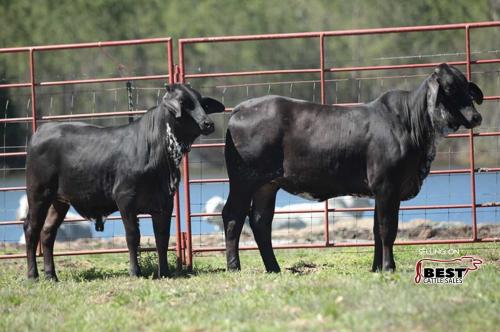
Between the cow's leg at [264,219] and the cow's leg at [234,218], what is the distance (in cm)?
13

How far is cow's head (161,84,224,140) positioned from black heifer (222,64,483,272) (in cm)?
41

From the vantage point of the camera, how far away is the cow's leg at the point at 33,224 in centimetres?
1010

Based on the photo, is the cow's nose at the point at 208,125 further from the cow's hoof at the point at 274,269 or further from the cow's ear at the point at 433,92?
the cow's ear at the point at 433,92

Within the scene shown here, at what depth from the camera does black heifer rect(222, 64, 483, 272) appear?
950 centimetres

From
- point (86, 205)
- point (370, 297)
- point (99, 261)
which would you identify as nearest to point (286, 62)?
point (99, 261)

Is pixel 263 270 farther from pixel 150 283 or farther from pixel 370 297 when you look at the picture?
pixel 370 297

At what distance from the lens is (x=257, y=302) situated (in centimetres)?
754

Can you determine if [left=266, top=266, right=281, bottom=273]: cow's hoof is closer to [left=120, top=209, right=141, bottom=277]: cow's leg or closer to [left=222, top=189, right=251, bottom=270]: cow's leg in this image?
[left=222, top=189, right=251, bottom=270]: cow's leg

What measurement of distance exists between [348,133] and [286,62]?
25006 mm

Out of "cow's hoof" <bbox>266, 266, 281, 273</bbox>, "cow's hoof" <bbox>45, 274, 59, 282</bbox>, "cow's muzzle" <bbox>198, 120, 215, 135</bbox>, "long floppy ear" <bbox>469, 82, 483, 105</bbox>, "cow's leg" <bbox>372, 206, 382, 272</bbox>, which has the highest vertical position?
"long floppy ear" <bbox>469, 82, 483, 105</bbox>

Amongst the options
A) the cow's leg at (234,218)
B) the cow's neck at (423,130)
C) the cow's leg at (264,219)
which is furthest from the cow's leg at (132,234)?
the cow's neck at (423,130)

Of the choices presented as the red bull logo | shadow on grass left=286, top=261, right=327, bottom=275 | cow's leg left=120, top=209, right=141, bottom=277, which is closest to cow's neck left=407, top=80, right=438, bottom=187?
the red bull logo

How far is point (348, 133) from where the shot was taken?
972 centimetres

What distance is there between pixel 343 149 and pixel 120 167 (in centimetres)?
210
